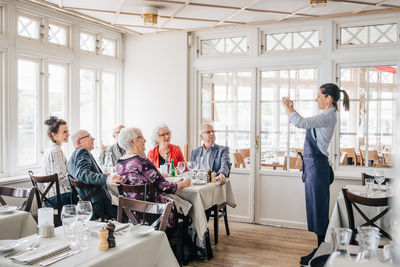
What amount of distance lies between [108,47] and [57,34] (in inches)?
42.8

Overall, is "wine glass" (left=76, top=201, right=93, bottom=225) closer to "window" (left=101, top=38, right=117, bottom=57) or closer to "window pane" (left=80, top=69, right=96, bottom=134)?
"window pane" (left=80, top=69, right=96, bottom=134)

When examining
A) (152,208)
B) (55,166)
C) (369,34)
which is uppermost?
(369,34)

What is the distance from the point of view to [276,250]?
425cm

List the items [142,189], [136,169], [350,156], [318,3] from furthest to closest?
[350,156], [318,3], [136,169], [142,189]

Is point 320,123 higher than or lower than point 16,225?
higher

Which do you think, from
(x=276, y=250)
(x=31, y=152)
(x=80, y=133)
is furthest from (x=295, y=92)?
(x=31, y=152)

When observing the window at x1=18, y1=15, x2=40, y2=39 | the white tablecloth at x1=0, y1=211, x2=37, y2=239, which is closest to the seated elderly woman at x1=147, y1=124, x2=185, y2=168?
the window at x1=18, y1=15, x2=40, y2=39

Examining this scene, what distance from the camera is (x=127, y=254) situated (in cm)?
189

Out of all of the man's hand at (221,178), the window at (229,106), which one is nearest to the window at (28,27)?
the window at (229,106)

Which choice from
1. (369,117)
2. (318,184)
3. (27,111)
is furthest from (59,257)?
(369,117)

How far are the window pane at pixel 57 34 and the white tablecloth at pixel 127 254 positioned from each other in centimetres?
354

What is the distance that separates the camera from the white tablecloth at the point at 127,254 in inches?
68.0

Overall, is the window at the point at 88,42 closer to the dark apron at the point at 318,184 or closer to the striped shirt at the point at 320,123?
the striped shirt at the point at 320,123

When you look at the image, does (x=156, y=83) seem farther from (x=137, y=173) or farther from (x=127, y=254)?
(x=127, y=254)
